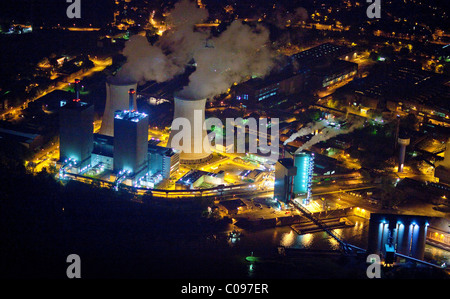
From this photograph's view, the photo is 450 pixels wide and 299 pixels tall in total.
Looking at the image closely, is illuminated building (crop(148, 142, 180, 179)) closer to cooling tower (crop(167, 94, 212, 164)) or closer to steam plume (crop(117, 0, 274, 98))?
cooling tower (crop(167, 94, 212, 164))

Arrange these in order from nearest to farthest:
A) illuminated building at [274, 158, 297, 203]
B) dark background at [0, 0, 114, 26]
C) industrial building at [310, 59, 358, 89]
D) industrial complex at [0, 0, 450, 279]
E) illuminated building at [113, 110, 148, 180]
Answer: industrial complex at [0, 0, 450, 279] < illuminated building at [274, 158, 297, 203] < illuminated building at [113, 110, 148, 180] < industrial building at [310, 59, 358, 89] < dark background at [0, 0, 114, 26]

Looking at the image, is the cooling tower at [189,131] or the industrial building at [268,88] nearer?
the cooling tower at [189,131]

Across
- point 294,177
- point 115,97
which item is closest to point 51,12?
point 115,97

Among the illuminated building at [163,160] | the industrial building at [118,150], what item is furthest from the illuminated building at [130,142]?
the illuminated building at [163,160]

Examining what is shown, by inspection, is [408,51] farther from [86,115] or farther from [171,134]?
[86,115]

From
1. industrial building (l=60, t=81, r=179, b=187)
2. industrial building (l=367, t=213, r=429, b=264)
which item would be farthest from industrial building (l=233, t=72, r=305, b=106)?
industrial building (l=367, t=213, r=429, b=264)

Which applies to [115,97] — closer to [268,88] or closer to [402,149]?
[268,88]

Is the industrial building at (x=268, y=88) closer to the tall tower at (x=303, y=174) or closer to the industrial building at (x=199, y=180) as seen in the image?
the industrial building at (x=199, y=180)
